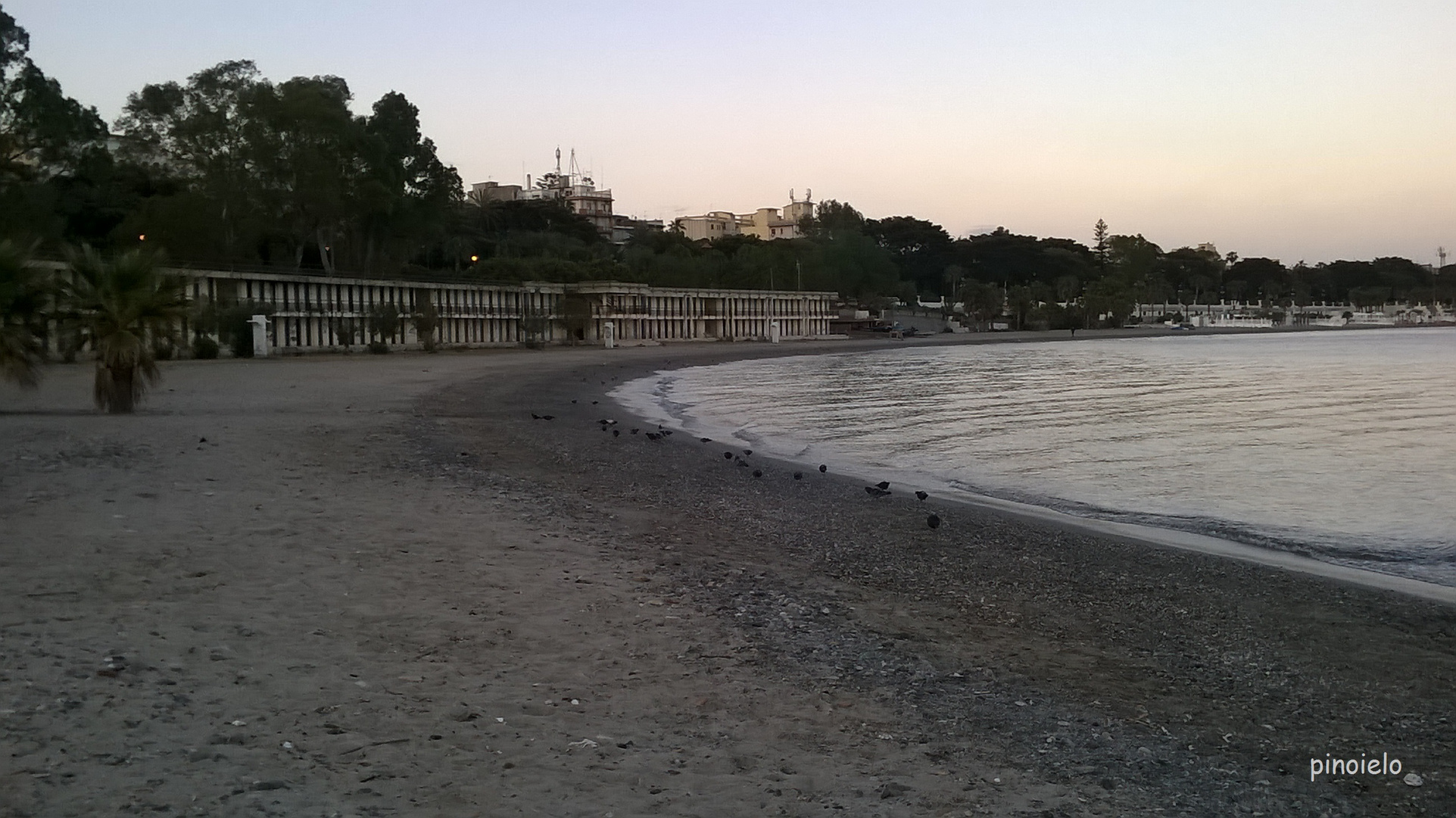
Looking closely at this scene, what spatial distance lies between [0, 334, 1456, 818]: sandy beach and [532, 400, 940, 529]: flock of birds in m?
0.36

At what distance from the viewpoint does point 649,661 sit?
7035 mm

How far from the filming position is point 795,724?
606 cm

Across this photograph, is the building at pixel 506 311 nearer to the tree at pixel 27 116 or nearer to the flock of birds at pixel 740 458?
the tree at pixel 27 116

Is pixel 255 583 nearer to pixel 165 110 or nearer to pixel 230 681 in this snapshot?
pixel 230 681

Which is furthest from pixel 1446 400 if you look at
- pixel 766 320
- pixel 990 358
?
pixel 766 320

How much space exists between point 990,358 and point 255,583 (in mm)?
76416

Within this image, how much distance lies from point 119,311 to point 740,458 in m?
11.7

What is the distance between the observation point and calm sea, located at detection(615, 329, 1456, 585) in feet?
47.6

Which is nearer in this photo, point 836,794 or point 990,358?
point 836,794

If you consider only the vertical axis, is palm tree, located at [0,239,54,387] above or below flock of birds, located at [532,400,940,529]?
above

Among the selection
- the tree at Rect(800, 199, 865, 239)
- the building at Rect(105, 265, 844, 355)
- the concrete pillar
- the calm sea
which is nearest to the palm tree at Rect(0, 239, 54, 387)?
the calm sea

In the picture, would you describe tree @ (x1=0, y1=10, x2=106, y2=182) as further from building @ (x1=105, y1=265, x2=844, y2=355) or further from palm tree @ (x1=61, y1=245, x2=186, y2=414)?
palm tree @ (x1=61, y1=245, x2=186, y2=414)

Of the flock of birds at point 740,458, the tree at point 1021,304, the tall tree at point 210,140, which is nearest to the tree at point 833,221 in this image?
the tree at point 1021,304

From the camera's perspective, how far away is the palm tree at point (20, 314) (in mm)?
18828
